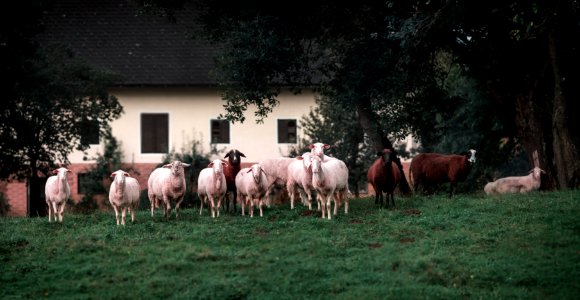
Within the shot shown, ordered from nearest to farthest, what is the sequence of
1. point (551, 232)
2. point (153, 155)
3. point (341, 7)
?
point (551, 232) → point (341, 7) → point (153, 155)

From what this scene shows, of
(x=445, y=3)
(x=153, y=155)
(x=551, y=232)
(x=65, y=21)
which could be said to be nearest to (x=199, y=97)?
(x=153, y=155)

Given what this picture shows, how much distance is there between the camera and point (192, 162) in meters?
43.2

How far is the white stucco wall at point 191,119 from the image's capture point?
48938 mm

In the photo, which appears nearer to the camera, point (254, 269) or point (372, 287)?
point (372, 287)

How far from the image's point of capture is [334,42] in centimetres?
3247

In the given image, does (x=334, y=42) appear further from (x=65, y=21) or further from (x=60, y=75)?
(x=65, y=21)

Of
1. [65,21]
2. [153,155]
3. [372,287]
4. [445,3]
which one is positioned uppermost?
[65,21]

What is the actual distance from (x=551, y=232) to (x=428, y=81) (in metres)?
12.4

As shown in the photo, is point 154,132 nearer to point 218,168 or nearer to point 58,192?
point 218,168

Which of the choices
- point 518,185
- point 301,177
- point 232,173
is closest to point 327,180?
point 301,177

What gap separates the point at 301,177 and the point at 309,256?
23.0 ft

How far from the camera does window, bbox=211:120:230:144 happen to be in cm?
4978

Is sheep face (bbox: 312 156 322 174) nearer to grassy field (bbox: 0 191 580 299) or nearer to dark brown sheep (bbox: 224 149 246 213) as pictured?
grassy field (bbox: 0 191 580 299)

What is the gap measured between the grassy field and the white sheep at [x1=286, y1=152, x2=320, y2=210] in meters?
1.16
